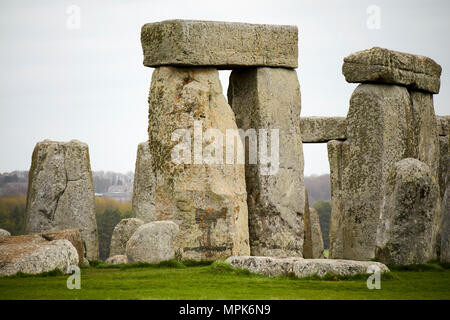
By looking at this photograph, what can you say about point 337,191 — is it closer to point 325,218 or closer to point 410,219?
point 410,219

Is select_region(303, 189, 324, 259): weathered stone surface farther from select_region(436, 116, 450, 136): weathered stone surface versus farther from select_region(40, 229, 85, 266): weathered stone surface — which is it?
select_region(40, 229, 85, 266): weathered stone surface

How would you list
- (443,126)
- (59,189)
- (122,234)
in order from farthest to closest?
1. (443,126)
2. (59,189)
3. (122,234)

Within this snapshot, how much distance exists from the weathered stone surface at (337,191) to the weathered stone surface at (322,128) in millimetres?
2022

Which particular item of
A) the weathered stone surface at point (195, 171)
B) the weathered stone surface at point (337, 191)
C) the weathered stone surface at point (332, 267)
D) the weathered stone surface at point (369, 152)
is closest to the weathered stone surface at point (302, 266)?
the weathered stone surface at point (332, 267)

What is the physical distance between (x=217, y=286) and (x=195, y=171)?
4.25m

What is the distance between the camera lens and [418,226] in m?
15.5

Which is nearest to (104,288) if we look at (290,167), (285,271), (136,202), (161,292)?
(161,292)

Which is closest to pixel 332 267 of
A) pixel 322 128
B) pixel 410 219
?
pixel 410 219

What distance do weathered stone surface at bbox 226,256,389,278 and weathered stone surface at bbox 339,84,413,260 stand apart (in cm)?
571

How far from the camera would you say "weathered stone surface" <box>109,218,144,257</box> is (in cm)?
2183

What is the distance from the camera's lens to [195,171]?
17359 millimetres

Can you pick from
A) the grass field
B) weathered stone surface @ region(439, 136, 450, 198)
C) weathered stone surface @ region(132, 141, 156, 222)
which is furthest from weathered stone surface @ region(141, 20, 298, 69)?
weathered stone surface @ region(439, 136, 450, 198)

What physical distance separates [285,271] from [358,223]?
6248mm

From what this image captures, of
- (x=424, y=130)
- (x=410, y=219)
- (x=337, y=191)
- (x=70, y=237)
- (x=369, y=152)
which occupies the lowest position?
(x=70, y=237)
